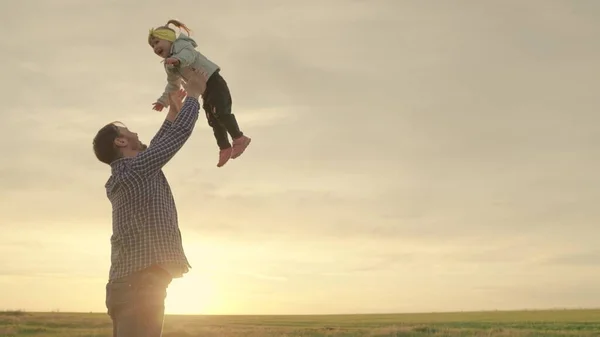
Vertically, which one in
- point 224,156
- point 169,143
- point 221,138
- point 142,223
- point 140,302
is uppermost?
point 221,138

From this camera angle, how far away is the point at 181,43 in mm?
5953

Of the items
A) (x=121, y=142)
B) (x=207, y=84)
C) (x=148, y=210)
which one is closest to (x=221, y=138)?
(x=207, y=84)

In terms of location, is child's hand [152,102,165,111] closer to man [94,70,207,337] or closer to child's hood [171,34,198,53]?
child's hood [171,34,198,53]

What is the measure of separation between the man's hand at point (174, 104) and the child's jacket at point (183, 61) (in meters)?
0.17

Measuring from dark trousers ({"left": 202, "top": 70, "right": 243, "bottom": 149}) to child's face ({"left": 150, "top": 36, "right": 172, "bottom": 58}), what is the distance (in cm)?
44

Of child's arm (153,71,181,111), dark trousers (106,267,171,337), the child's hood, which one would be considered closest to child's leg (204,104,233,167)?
child's arm (153,71,181,111)

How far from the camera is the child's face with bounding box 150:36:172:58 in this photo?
6.00m

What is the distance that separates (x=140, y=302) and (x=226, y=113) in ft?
6.95

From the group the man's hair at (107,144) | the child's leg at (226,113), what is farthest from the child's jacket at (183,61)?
the man's hair at (107,144)

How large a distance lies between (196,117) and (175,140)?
24 centimetres

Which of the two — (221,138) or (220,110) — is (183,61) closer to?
(220,110)

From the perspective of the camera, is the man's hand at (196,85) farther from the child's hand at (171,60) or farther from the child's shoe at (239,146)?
the child's shoe at (239,146)

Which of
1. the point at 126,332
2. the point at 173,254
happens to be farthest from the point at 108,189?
the point at 126,332

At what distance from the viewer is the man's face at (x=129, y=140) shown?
17.4 ft
